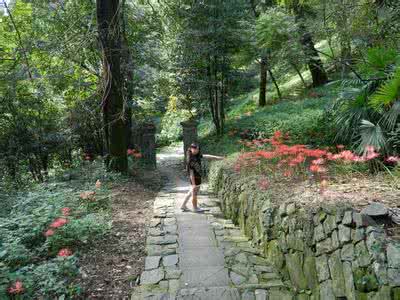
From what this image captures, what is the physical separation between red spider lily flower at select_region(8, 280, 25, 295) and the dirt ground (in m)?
0.57

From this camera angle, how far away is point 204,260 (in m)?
4.71

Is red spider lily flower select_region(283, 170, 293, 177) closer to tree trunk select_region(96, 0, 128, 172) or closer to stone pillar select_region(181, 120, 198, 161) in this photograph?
tree trunk select_region(96, 0, 128, 172)

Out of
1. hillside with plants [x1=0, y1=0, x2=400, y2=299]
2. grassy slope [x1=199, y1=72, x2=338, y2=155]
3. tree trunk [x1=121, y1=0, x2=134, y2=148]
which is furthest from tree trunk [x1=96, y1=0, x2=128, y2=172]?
grassy slope [x1=199, y1=72, x2=338, y2=155]

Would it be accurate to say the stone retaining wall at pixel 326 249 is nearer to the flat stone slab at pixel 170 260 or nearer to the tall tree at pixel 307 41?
the flat stone slab at pixel 170 260

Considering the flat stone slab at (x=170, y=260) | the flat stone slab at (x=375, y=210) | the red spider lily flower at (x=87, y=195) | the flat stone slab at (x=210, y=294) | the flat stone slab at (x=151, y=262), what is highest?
the flat stone slab at (x=375, y=210)

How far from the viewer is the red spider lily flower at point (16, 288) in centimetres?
334

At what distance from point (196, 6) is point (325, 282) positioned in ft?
34.4

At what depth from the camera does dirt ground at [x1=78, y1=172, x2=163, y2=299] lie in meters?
3.90

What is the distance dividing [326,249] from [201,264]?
1.74 m

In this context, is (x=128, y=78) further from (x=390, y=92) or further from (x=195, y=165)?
(x=390, y=92)

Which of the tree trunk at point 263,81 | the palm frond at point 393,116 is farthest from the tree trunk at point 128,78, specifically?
the palm frond at point 393,116

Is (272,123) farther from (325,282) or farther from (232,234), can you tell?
(325,282)

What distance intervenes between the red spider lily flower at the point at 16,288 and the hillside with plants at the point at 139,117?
27 millimetres

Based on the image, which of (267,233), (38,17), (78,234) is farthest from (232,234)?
(38,17)
